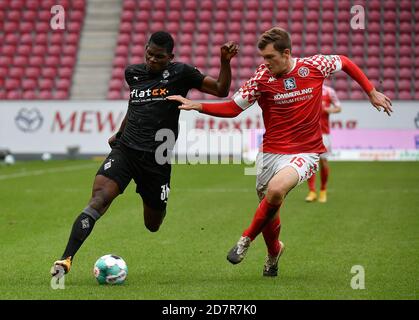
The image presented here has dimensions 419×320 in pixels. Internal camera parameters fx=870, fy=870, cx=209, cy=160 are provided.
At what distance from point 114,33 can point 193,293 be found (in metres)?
27.0

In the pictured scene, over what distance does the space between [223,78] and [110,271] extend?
2083 millimetres

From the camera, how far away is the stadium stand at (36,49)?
3123 centimetres


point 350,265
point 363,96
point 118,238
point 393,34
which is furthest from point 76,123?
point 350,265

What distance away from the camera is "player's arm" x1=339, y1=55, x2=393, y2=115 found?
316 inches

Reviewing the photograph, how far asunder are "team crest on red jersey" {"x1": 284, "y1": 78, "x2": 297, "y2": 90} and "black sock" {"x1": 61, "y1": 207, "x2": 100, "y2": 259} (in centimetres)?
213

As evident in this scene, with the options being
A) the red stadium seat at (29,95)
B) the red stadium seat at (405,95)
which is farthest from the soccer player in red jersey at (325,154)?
the red stadium seat at (29,95)

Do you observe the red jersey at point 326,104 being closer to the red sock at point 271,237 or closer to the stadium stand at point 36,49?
the red sock at point 271,237

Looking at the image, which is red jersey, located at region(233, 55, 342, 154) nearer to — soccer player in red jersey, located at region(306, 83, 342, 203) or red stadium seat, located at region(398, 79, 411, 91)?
soccer player in red jersey, located at region(306, 83, 342, 203)

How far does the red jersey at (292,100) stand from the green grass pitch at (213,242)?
1.29 m

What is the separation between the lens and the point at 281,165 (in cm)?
818
